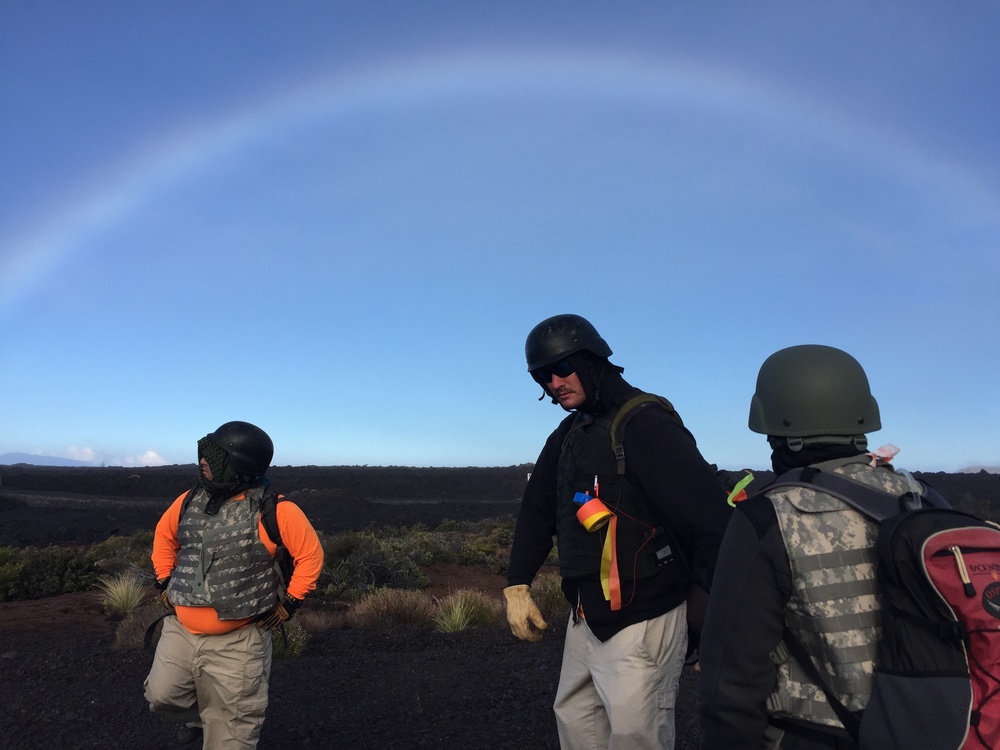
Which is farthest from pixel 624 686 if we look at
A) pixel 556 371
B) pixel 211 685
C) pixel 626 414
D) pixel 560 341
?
pixel 211 685

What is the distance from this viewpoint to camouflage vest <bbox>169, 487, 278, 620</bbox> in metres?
4.29

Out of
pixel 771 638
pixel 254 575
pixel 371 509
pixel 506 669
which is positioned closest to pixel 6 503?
pixel 371 509

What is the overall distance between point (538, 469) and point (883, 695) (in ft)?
7.19

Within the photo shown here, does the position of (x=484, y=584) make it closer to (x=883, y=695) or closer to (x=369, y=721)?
(x=369, y=721)

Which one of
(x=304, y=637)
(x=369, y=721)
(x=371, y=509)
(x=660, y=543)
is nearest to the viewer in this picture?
(x=660, y=543)

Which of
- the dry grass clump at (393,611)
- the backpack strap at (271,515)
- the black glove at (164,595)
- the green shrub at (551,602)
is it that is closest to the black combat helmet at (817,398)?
the backpack strap at (271,515)

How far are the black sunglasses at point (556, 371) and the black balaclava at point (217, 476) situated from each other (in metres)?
1.98

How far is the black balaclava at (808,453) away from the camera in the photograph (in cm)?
235

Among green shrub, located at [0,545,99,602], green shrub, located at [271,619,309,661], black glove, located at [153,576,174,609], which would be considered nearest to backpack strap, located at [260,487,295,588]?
black glove, located at [153,576,174,609]

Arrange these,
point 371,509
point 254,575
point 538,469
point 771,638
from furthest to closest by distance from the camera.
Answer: point 371,509, point 254,575, point 538,469, point 771,638

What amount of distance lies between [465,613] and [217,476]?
289 inches

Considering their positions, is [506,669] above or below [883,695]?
below

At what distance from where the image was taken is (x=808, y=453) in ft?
7.81

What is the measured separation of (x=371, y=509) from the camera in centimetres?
3472
